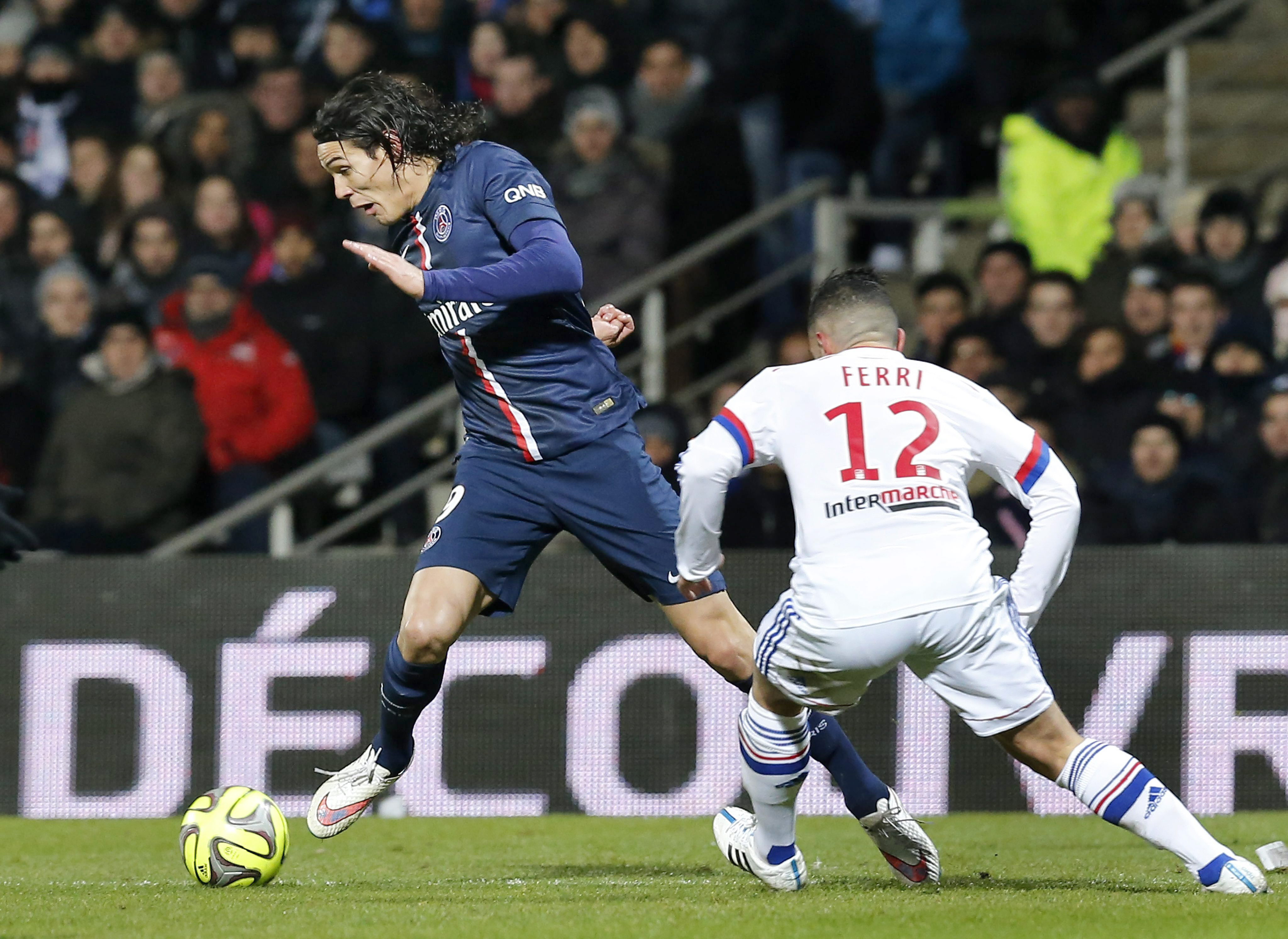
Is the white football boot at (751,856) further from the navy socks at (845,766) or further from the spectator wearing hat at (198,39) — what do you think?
the spectator wearing hat at (198,39)

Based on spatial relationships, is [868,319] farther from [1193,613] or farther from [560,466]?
[1193,613]

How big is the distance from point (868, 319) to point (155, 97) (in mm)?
7613

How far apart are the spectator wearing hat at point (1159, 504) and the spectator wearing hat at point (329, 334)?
12.0 feet

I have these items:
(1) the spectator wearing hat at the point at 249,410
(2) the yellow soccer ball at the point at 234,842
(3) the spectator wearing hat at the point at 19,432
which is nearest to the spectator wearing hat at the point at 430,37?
(1) the spectator wearing hat at the point at 249,410

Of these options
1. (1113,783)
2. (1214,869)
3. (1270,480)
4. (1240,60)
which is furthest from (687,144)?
(1214,869)

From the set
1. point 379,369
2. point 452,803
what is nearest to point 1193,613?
point 452,803

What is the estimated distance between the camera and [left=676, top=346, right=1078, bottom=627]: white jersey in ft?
15.8

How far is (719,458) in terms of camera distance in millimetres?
4844

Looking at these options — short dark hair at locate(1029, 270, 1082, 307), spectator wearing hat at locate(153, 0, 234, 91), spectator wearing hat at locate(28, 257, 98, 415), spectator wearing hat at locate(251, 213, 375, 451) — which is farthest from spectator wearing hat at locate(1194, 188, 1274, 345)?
spectator wearing hat at locate(153, 0, 234, 91)

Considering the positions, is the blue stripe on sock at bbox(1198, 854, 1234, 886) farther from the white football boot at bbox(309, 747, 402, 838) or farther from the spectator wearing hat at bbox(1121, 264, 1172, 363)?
the spectator wearing hat at bbox(1121, 264, 1172, 363)

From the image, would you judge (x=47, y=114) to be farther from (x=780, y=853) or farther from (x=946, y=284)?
(x=780, y=853)

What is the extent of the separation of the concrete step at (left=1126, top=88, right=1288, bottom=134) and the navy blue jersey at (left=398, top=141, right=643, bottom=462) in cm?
692

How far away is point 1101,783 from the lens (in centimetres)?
483

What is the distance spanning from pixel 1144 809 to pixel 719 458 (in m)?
1.33
